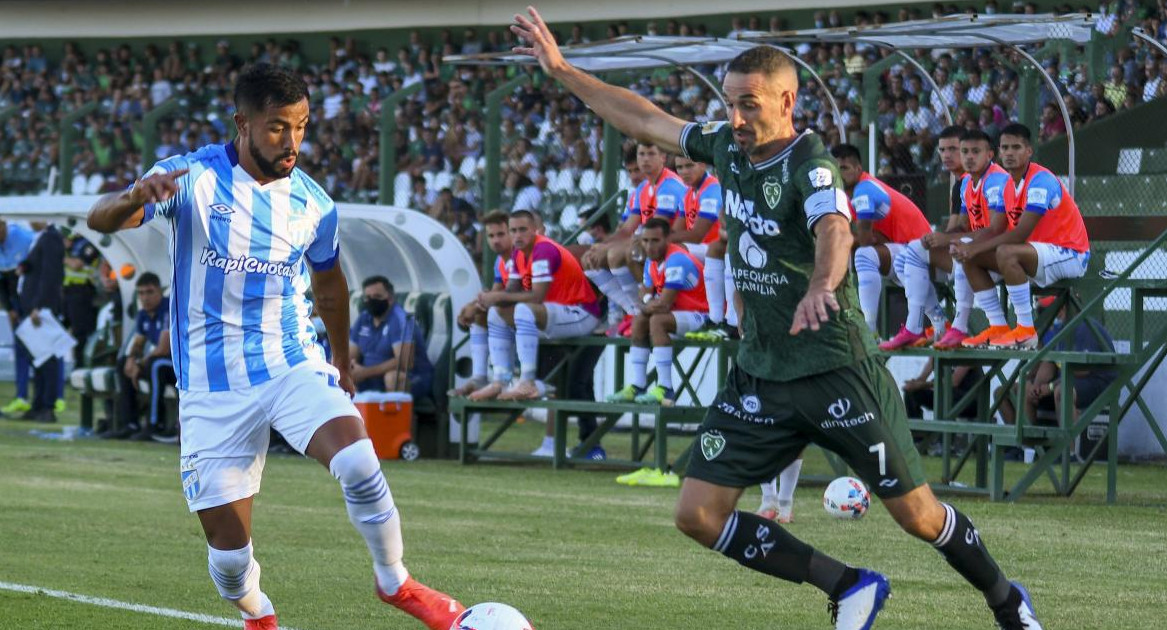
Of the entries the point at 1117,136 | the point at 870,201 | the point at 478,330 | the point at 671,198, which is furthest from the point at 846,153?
the point at 1117,136

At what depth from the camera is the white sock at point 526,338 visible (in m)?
15.0

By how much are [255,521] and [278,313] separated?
462 centimetres

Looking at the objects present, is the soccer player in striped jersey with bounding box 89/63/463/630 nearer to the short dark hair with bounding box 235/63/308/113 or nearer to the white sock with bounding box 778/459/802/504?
the short dark hair with bounding box 235/63/308/113

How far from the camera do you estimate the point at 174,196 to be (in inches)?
231

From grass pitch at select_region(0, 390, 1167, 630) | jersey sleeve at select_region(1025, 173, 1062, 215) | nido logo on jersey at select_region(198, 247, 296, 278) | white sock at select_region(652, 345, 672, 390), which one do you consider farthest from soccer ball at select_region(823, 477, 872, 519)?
nido logo on jersey at select_region(198, 247, 296, 278)

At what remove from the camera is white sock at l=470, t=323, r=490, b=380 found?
15586 mm

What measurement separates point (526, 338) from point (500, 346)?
373mm

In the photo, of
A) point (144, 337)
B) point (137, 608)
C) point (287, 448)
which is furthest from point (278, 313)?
point (144, 337)

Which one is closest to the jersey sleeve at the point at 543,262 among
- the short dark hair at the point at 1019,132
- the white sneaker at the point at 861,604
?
the short dark hair at the point at 1019,132

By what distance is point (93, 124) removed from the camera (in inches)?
982

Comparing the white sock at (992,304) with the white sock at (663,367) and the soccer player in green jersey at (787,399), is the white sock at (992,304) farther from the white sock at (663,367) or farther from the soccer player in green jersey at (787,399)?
the soccer player in green jersey at (787,399)

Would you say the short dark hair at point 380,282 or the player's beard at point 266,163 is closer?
the player's beard at point 266,163

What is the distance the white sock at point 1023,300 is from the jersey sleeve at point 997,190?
64 cm

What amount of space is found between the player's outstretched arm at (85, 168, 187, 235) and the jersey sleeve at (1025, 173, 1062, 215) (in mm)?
8027
